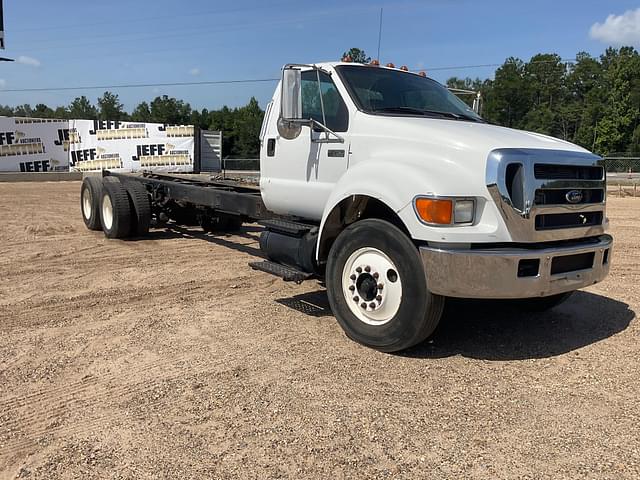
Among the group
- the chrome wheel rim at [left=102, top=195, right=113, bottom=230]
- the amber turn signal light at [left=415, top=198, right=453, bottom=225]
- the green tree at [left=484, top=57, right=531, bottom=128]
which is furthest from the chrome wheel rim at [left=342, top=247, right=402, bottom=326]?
the green tree at [left=484, top=57, right=531, bottom=128]

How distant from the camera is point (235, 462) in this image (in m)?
3.19

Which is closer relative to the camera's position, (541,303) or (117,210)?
(541,303)

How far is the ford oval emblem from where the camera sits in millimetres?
4574

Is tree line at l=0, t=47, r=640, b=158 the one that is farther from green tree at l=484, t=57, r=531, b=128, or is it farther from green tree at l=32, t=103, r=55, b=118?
green tree at l=32, t=103, r=55, b=118

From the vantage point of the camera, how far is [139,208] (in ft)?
33.0

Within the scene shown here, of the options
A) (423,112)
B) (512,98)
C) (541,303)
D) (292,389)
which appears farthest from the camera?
(512,98)

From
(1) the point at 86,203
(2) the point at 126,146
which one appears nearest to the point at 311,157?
(1) the point at 86,203

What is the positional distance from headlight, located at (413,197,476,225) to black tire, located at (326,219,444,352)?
0.31m

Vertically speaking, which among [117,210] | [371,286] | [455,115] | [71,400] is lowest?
[71,400]

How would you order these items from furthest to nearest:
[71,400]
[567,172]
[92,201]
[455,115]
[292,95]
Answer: [92,201] → [455,115] → [292,95] → [567,172] → [71,400]

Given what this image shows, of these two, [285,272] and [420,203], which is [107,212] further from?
[420,203]

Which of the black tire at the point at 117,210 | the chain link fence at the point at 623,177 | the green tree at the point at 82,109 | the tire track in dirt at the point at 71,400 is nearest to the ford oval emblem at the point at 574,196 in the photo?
→ the tire track in dirt at the point at 71,400

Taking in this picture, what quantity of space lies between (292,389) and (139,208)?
6.82m

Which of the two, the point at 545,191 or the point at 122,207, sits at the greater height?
the point at 545,191
